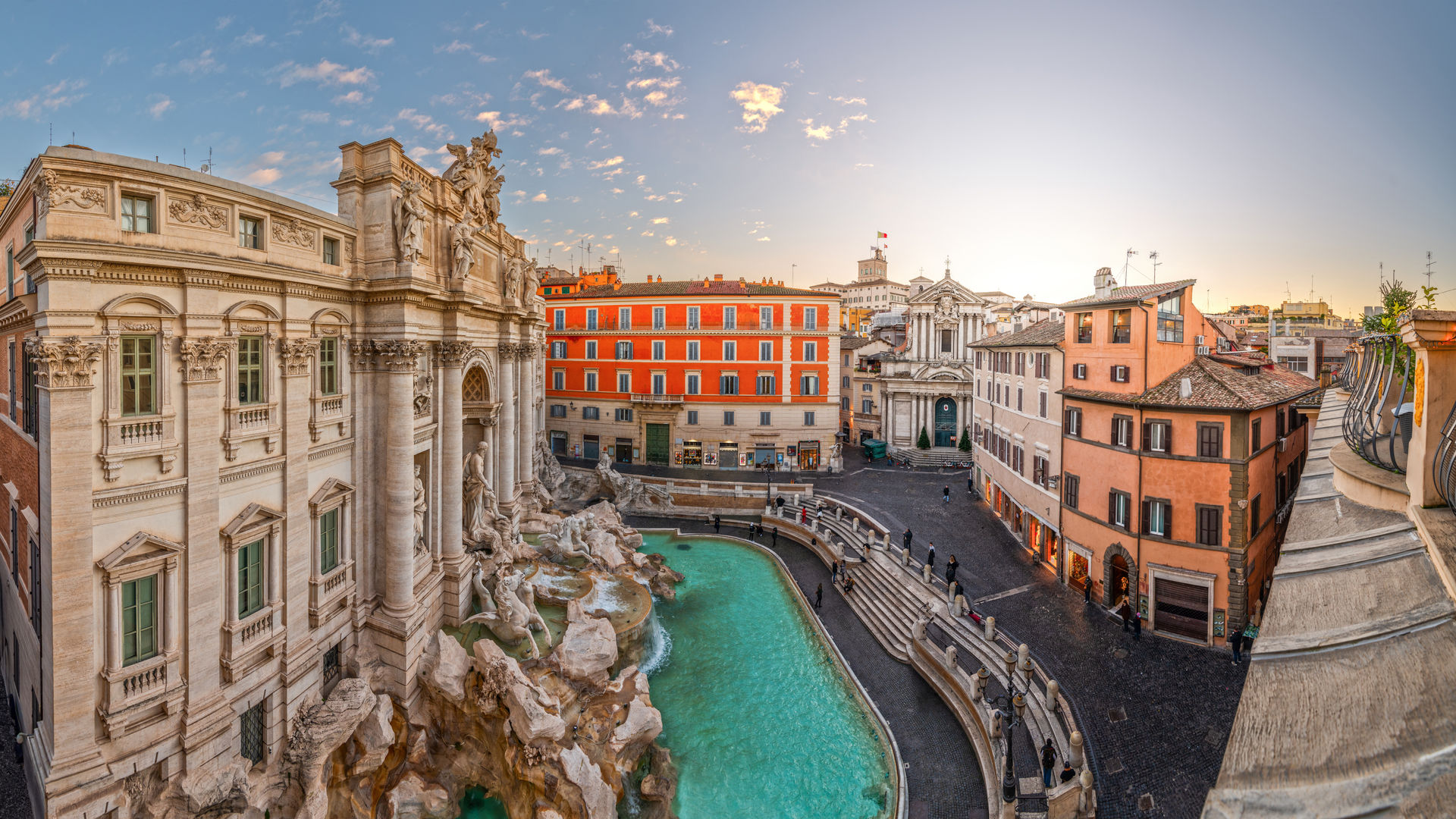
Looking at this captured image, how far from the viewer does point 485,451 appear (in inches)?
872

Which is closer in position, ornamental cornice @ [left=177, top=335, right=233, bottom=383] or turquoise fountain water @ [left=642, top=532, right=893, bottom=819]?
ornamental cornice @ [left=177, top=335, right=233, bottom=383]

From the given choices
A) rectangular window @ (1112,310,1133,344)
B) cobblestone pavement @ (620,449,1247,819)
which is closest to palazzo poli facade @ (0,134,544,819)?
cobblestone pavement @ (620,449,1247,819)

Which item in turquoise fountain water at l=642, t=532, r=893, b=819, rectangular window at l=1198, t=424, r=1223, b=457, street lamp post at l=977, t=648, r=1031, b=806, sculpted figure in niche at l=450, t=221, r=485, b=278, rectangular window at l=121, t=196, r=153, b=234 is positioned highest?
sculpted figure in niche at l=450, t=221, r=485, b=278

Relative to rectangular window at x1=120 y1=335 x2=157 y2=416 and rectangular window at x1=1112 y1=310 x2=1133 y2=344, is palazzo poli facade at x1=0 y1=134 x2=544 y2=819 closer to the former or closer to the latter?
rectangular window at x1=120 y1=335 x2=157 y2=416

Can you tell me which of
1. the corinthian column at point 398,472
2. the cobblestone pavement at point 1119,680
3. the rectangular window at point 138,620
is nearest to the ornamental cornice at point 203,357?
the rectangular window at point 138,620

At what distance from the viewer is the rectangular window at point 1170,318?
21016mm

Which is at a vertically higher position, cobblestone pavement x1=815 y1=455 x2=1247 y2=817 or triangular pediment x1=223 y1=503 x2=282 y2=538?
triangular pediment x1=223 y1=503 x2=282 y2=538

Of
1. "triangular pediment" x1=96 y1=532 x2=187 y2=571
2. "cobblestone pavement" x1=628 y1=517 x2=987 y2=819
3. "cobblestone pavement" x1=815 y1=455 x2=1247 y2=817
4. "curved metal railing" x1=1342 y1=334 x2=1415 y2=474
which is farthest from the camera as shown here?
"cobblestone pavement" x1=628 y1=517 x2=987 y2=819

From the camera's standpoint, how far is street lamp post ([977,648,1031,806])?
13602mm

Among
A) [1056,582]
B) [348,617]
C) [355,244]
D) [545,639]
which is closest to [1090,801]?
[1056,582]

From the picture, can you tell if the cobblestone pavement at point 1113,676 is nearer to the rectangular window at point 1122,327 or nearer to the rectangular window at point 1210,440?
the rectangular window at point 1210,440

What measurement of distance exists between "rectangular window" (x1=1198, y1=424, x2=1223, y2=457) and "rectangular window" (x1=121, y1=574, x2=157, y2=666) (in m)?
26.1

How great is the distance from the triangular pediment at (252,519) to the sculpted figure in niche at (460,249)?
313 inches

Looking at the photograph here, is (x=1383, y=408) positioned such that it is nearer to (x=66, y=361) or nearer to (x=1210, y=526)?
(x=1210, y=526)
